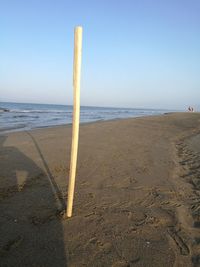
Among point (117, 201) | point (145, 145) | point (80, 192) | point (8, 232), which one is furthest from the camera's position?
point (145, 145)

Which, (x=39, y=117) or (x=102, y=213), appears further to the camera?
(x=39, y=117)

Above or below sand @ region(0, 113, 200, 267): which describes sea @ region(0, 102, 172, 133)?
below

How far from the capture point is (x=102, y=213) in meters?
4.43

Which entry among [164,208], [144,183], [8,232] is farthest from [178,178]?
[8,232]

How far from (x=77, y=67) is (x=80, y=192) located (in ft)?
8.67

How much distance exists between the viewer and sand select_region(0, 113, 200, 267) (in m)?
3.32

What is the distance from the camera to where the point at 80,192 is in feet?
17.7

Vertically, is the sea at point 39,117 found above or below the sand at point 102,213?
below

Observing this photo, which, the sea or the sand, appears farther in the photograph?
the sea

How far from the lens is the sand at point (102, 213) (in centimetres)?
332

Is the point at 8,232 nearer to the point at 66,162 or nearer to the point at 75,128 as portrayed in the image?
the point at 75,128

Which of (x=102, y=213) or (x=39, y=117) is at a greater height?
(x=102, y=213)

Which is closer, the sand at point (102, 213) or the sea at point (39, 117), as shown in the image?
the sand at point (102, 213)

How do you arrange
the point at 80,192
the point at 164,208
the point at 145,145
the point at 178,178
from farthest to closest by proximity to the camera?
the point at 145,145, the point at 178,178, the point at 80,192, the point at 164,208
